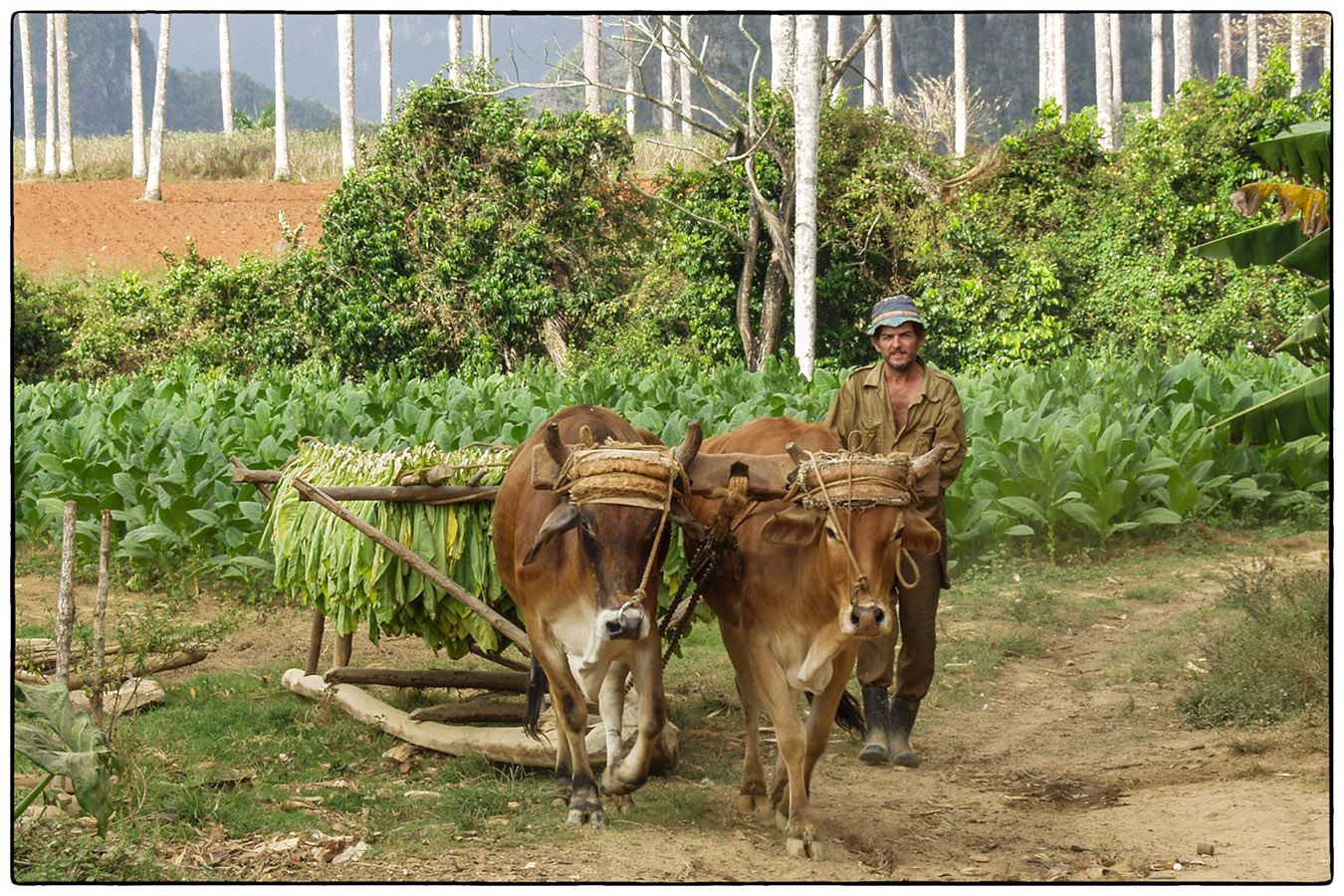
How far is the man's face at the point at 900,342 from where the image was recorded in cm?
639

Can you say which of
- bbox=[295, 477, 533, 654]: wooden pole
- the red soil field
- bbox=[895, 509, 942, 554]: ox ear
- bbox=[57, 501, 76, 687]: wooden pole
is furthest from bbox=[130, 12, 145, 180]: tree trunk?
bbox=[895, 509, 942, 554]: ox ear

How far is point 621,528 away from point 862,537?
2.77 ft

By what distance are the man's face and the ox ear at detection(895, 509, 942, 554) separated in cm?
157

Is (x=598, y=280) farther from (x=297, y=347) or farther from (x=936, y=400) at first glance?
(x=936, y=400)

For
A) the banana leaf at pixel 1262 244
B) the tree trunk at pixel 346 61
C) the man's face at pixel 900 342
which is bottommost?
the man's face at pixel 900 342

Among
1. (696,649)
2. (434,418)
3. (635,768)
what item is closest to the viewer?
(635,768)

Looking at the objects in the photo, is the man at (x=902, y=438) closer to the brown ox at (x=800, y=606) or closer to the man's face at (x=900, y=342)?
the man's face at (x=900, y=342)

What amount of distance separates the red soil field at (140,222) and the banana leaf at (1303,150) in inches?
1098

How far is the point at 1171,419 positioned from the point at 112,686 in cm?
917

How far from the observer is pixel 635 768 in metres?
5.51

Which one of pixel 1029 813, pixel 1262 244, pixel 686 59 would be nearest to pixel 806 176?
pixel 686 59

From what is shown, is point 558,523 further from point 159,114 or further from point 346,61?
point 159,114

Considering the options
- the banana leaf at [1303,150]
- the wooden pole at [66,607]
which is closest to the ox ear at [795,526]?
the wooden pole at [66,607]

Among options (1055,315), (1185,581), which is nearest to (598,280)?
(1055,315)
